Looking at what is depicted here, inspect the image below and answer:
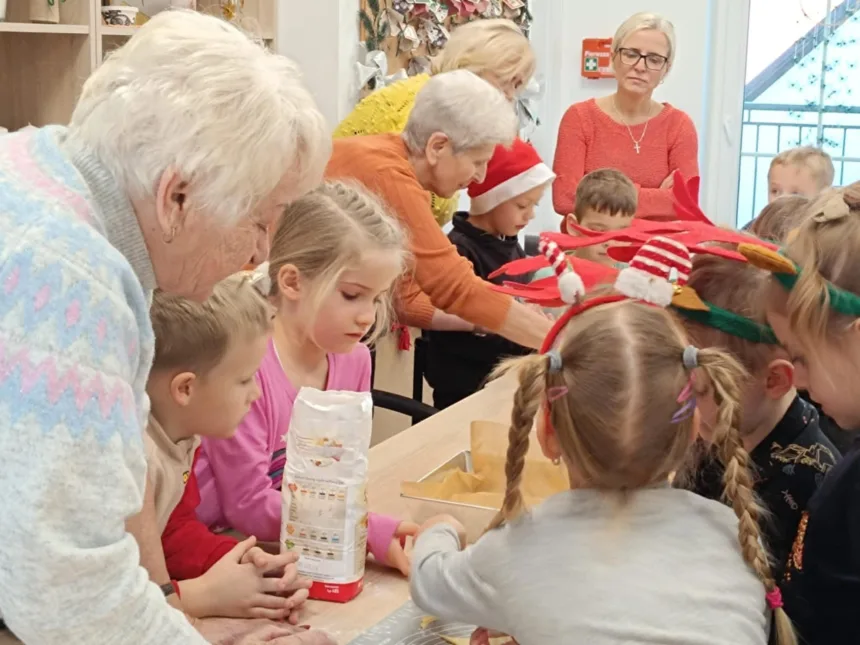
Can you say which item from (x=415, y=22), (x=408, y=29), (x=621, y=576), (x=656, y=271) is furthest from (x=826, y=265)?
(x=415, y=22)

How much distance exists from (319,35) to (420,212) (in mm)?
1250

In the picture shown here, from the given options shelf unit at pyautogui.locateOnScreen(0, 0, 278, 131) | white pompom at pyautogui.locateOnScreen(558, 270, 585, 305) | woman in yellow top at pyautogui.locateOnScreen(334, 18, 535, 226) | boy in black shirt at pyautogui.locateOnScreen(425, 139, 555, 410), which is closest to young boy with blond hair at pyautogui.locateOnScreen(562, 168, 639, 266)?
boy in black shirt at pyautogui.locateOnScreen(425, 139, 555, 410)

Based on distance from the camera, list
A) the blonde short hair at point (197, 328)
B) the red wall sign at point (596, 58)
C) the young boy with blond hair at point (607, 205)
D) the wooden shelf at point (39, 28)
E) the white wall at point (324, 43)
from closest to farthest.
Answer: the blonde short hair at point (197, 328)
the wooden shelf at point (39, 28)
the young boy with blond hair at point (607, 205)
the white wall at point (324, 43)
the red wall sign at point (596, 58)

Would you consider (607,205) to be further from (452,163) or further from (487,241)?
(452,163)

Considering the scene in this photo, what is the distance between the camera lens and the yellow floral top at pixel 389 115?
281 cm

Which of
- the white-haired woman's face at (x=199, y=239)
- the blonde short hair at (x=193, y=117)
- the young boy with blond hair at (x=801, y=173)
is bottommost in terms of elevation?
the young boy with blond hair at (x=801, y=173)

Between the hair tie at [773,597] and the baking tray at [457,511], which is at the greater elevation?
the hair tie at [773,597]

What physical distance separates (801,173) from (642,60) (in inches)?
32.8

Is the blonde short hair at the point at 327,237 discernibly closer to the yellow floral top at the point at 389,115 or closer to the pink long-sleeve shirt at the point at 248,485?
the pink long-sleeve shirt at the point at 248,485

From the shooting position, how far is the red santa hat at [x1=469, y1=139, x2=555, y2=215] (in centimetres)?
271

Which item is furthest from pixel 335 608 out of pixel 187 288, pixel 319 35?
pixel 319 35

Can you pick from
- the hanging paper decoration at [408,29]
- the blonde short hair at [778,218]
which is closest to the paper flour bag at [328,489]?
the blonde short hair at [778,218]

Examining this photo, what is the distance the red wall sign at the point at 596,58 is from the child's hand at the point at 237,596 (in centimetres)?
397

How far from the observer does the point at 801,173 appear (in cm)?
289
